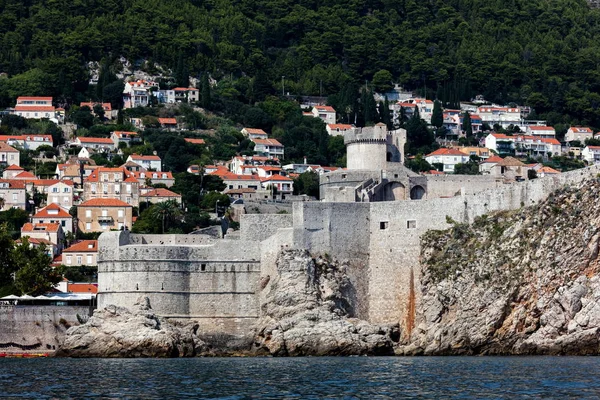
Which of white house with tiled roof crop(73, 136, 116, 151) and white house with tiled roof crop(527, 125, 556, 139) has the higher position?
white house with tiled roof crop(527, 125, 556, 139)

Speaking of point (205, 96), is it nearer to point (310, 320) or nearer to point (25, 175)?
point (25, 175)

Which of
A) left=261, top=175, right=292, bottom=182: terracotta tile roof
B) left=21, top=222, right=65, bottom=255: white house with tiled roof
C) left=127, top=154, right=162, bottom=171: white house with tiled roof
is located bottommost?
left=21, top=222, right=65, bottom=255: white house with tiled roof

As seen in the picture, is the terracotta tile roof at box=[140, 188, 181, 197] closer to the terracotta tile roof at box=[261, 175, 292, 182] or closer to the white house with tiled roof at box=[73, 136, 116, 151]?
the terracotta tile roof at box=[261, 175, 292, 182]

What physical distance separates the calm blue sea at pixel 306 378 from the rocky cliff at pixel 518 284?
202 cm

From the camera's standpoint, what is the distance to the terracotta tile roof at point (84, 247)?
95.0 metres

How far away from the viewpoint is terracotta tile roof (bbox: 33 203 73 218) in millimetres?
104250

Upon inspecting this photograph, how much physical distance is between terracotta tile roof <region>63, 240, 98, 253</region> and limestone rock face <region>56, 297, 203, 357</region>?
24.9 metres

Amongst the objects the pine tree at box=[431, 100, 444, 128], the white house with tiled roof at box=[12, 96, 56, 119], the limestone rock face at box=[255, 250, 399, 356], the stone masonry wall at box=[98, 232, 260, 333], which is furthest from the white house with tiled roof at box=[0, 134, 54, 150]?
the limestone rock face at box=[255, 250, 399, 356]

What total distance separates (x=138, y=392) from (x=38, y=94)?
9281 cm

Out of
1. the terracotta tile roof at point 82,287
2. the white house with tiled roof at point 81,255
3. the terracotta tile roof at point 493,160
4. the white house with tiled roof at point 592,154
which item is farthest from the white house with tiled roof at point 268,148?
the terracotta tile roof at point 82,287

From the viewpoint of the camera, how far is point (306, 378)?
56.2 metres

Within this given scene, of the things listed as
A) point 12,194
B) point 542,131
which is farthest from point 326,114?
point 12,194

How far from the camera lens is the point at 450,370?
58.5m

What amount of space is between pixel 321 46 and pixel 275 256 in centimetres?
9629
